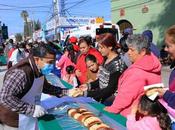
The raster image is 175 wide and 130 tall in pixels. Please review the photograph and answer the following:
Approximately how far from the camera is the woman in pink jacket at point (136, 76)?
4234 mm

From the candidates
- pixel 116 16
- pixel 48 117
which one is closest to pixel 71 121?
pixel 48 117

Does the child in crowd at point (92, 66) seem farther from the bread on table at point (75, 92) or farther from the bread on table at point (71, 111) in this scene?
the bread on table at point (71, 111)

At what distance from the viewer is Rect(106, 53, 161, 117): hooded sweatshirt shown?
4230mm

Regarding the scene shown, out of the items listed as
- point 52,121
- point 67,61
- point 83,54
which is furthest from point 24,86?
point 67,61

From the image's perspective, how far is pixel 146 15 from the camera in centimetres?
2402

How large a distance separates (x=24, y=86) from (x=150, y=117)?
1.38 m

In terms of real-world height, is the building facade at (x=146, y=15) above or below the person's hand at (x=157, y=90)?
above

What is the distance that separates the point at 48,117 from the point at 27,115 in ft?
1.43

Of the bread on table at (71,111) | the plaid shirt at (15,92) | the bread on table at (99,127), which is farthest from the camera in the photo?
the bread on table at (71,111)

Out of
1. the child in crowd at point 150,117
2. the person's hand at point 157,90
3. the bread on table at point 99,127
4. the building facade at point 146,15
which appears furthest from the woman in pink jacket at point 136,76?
the building facade at point 146,15

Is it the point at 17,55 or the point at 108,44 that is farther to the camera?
the point at 17,55

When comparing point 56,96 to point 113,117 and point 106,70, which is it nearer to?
point 106,70

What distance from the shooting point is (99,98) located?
17.6 ft

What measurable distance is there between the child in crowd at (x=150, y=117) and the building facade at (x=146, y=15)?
18918 mm
